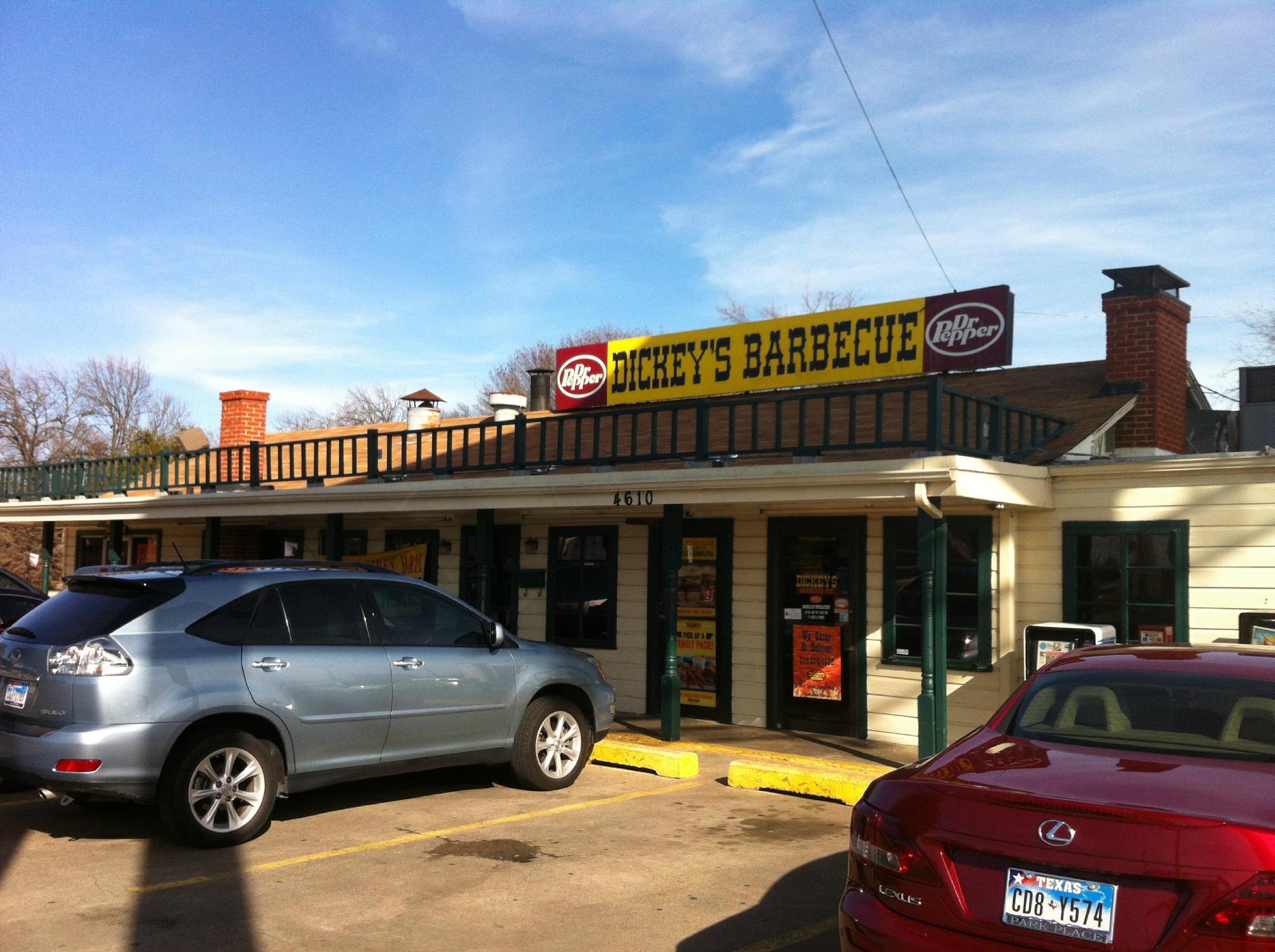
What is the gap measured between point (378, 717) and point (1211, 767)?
199 inches

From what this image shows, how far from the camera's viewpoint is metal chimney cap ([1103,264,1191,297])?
41.2 feet

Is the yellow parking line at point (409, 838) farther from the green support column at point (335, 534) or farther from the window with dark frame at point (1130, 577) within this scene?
the green support column at point (335, 534)

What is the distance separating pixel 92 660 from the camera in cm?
640

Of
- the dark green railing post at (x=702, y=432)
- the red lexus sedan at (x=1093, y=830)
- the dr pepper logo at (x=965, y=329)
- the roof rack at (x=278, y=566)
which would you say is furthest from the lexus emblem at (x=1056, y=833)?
the dr pepper logo at (x=965, y=329)

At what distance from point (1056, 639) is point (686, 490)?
3511mm

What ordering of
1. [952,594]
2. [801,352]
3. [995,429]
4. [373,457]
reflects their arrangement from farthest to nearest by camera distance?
[801,352]
[373,457]
[952,594]
[995,429]

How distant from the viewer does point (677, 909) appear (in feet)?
18.7

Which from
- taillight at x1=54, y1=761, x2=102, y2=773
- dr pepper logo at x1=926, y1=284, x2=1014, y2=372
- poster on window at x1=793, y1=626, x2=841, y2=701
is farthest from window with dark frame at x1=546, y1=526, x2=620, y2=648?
taillight at x1=54, y1=761, x2=102, y2=773

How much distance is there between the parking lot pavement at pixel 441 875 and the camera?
207 inches

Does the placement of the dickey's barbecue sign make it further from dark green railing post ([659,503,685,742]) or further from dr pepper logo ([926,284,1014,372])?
dark green railing post ([659,503,685,742])

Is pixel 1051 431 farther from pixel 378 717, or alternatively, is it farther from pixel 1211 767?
pixel 1211 767

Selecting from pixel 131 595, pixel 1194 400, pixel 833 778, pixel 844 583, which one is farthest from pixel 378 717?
pixel 1194 400

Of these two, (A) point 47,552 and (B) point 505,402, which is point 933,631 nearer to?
(B) point 505,402

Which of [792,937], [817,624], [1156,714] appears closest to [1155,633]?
[817,624]
